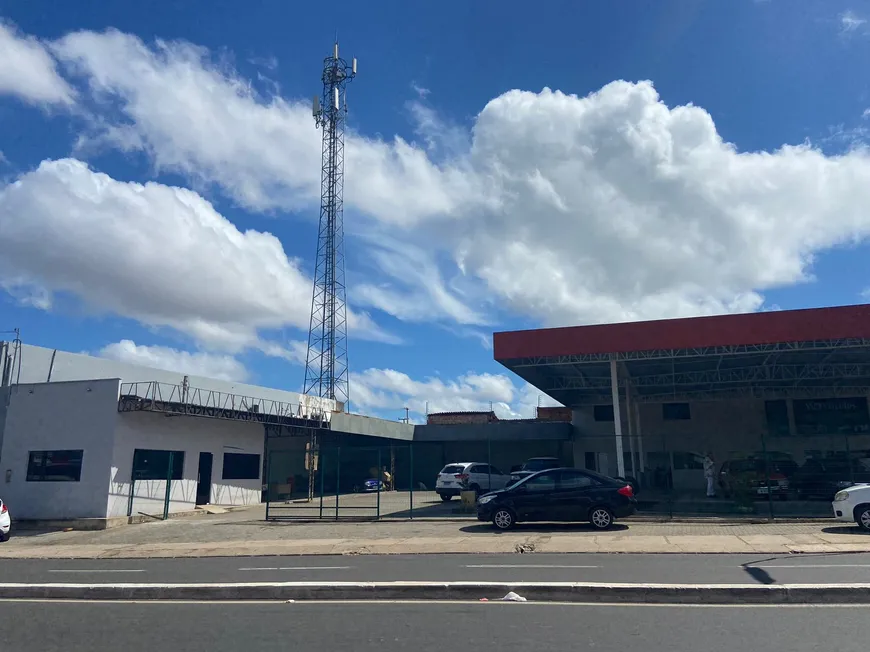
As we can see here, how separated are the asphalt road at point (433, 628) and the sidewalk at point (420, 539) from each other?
549 cm

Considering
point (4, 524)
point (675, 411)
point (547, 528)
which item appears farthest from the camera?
point (675, 411)

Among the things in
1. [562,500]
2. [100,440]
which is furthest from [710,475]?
[100,440]

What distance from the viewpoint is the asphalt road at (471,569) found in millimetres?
10203

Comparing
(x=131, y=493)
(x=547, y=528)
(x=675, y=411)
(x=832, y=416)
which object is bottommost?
(x=547, y=528)

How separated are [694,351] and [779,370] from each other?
9563mm

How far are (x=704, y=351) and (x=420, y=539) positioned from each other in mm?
12990

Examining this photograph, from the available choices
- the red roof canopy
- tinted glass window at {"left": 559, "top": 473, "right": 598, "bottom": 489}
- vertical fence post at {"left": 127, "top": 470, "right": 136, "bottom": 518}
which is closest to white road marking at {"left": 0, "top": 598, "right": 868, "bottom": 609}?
tinted glass window at {"left": 559, "top": 473, "right": 598, "bottom": 489}

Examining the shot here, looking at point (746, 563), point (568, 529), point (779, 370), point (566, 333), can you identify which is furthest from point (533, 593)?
point (779, 370)

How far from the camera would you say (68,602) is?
998cm

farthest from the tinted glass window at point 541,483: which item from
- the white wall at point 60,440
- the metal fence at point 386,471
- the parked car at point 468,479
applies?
Answer: the white wall at point 60,440

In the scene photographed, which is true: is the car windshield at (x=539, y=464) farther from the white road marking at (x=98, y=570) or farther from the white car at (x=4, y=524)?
the white road marking at (x=98, y=570)

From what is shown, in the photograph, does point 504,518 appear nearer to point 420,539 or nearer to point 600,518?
point 600,518

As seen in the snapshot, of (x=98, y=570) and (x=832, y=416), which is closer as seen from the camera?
(x=98, y=570)

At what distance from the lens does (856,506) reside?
16.3 metres
